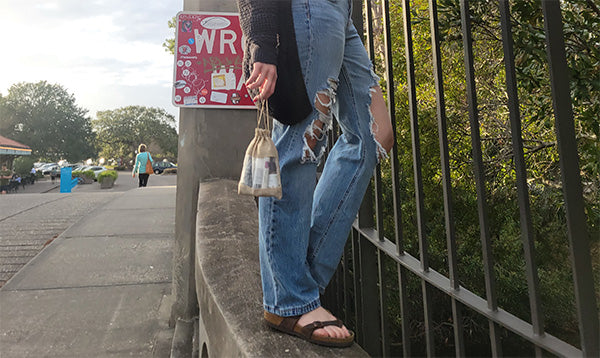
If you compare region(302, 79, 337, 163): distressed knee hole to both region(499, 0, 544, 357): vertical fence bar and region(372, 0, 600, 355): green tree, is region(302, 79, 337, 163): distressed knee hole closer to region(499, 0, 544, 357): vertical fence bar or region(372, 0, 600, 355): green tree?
region(499, 0, 544, 357): vertical fence bar

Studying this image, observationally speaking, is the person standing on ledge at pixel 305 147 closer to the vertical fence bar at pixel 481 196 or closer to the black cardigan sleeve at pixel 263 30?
the black cardigan sleeve at pixel 263 30

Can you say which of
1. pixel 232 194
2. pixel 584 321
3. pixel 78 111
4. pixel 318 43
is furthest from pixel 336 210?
pixel 78 111

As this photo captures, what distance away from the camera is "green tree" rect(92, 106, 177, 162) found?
68375 millimetres

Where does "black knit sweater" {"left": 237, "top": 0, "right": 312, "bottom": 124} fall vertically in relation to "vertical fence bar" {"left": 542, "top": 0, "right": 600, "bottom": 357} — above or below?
above

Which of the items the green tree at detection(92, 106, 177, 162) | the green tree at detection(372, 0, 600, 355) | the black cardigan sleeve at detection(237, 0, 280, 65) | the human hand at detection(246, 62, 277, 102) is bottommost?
the green tree at detection(372, 0, 600, 355)

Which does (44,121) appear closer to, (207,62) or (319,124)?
(207,62)

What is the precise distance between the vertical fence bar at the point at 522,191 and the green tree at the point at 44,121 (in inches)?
2465

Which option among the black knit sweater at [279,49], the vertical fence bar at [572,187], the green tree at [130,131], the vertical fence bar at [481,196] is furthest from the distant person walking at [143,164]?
the green tree at [130,131]

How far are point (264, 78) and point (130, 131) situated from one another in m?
73.8

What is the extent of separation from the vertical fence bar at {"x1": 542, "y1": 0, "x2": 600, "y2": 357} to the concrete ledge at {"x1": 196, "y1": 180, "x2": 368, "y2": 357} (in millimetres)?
627

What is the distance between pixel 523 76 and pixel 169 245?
3.61 m

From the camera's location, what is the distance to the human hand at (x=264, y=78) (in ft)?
4.16

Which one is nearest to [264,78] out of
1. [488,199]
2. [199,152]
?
[199,152]

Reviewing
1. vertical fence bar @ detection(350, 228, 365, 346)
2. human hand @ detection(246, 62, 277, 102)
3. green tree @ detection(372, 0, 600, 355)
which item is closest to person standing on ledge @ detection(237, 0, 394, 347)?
human hand @ detection(246, 62, 277, 102)
